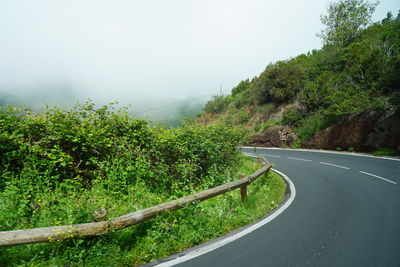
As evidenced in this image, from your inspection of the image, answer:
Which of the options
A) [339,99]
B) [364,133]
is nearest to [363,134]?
[364,133]

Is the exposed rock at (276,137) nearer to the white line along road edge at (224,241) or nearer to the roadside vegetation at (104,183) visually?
the roadside vegetation at (104,183)

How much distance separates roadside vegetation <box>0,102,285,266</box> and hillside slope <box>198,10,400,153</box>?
11067mm

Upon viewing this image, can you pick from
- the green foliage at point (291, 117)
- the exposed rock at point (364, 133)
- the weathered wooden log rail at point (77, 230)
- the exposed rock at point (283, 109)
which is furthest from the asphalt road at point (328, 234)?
the exposed rock at point (283, 109)

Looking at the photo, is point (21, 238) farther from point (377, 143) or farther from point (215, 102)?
point (215, 102)

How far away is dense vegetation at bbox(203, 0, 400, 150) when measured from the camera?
589 inches

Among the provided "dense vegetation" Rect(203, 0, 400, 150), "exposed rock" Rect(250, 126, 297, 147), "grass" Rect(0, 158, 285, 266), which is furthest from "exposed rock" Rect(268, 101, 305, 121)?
"grass" Rect(0, 158, 285, 266)

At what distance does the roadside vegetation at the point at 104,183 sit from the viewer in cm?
303

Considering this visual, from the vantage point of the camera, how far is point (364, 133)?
538 inches

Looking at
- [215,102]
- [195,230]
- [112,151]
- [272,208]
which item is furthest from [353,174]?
[215,102]

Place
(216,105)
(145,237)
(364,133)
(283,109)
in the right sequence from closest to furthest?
1. (145,237)
2. (364,133)
3. (283,109)
4. (216,105)

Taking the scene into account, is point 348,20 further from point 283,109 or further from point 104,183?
point 104,183

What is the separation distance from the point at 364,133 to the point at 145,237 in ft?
53.3

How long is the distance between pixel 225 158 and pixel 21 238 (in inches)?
246

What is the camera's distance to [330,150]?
16109 millimetres
